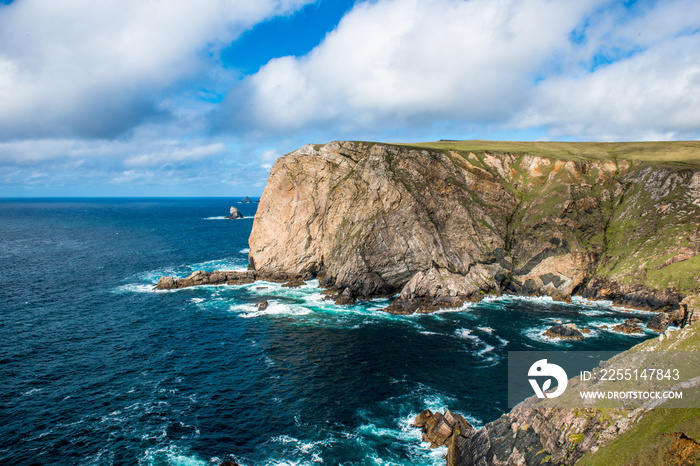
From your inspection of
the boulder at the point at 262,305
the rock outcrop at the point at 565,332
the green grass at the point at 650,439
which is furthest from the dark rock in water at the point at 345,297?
the green grass at the point at 650,439

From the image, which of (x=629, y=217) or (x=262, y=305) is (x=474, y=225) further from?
(x=262, y=305)

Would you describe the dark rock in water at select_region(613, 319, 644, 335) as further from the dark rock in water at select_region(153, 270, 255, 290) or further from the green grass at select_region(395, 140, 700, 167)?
the dark rock in water at select_region(153, 270, 255, 290)

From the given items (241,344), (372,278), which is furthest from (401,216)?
(241,344)

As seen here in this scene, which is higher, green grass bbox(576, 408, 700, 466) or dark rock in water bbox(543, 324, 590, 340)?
green grass bbox(576, 408, 700, 466)

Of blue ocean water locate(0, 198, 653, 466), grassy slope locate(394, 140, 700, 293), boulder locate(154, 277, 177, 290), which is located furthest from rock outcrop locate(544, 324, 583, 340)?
boulder locate(154, 277, 177, 290)

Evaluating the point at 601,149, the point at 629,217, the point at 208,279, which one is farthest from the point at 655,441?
the point at 601,149

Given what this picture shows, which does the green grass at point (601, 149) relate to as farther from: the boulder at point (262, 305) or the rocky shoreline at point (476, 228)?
the boulder at point (262, 305)

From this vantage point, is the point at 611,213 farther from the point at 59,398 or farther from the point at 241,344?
the point at 59,398
